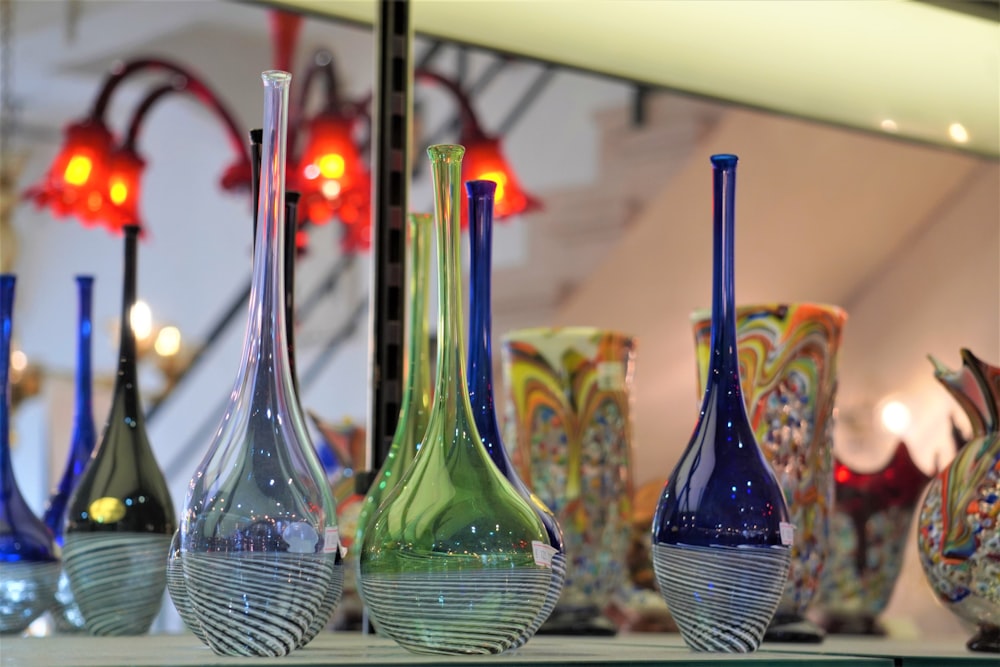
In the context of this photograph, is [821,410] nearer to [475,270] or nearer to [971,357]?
[971,357]

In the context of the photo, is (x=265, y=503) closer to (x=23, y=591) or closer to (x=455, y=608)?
(x=455, y=608)

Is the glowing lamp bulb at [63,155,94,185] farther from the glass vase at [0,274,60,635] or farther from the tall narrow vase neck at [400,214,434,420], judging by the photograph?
the tall narrow vase neck at [400,214,434,420]

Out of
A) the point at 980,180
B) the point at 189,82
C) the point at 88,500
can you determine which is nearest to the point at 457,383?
the point at 88,500

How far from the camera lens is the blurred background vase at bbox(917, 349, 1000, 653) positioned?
816 mm

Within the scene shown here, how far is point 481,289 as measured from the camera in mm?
724

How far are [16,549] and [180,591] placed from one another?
0.28 m

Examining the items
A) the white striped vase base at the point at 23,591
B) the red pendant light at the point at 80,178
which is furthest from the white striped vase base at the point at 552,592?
the red pendant light at the point at 80,178

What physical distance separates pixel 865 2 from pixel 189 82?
6.37 feet

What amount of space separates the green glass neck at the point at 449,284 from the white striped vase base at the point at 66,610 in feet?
1.46

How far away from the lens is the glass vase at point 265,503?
0.60 meters

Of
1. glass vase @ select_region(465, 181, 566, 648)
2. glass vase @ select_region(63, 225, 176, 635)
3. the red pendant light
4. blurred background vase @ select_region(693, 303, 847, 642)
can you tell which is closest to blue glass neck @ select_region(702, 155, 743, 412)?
glass vase @ select_region(465, 181, 566, 648)

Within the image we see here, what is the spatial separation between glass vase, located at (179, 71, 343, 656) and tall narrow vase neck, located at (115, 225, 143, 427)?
27 centimetres

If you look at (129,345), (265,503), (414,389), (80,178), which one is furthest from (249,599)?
(80,178)

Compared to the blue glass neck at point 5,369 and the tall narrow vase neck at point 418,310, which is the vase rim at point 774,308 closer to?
the tall narrow vase neck at point 418,310
